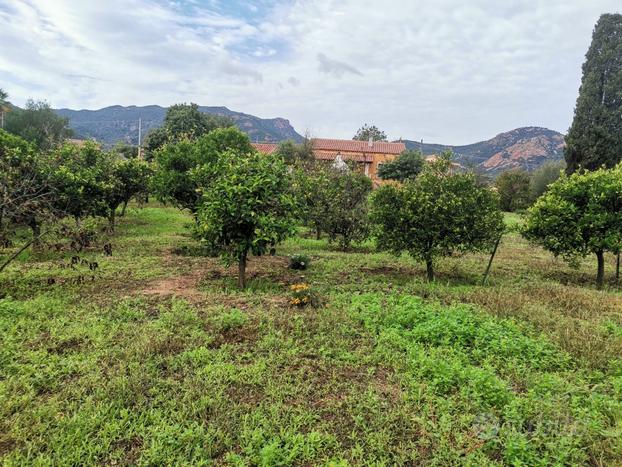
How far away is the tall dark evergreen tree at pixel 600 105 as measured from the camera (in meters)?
26.0

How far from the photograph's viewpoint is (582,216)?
27.1 ft

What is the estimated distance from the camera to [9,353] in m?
3.95

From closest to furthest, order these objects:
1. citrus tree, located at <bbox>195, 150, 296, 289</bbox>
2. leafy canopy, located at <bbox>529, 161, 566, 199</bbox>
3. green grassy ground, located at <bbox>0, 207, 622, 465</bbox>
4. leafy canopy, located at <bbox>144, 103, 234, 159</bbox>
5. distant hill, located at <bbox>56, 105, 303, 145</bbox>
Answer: green grassy ground, located at <bbox>0, 207, 622, 465</bbox>, citrus tree, located at <bbox>195, 150, 296, 289</bbox>, leafy canopy, located at <bbox>144, 103, 234, 159</bbox>, leafy canopy, located at <bbox>529, 161, 566, 199</bbox>, distant hill, located at <bbox>56, 105, 303, 145</bbox>

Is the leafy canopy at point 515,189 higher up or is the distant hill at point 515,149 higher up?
the distant hill at point 515,149

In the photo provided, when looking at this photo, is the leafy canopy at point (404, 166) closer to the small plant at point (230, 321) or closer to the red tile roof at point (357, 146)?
the red tile roof at point (357, 146)

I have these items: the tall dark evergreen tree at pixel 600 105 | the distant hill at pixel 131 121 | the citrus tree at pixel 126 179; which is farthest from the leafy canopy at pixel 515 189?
the distant hill at pixel 131 121

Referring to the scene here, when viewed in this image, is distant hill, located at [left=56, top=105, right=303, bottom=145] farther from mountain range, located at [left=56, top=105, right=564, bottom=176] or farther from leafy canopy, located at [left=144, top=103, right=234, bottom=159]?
leafy canopy, located at [left=144, top=103, right=234, bottom=159]

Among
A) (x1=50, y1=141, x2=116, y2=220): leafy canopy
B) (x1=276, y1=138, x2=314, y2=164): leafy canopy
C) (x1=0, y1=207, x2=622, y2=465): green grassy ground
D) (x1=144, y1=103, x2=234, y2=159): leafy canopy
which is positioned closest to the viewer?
(x1=0, y1=207, x2=622, y2=465): green grassy ground

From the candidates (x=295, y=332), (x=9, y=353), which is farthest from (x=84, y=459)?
(x=295, y=332)

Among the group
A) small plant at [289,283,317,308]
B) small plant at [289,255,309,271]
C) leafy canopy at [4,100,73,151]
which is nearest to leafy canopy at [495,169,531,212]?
small plant at [289,255,309,271]

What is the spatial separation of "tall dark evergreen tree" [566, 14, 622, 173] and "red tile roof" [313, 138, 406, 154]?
65.5ft

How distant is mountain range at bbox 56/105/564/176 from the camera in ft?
248

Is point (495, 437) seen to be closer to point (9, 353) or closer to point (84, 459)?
point (84, 459)

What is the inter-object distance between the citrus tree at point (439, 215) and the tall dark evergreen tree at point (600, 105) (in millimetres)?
23997
